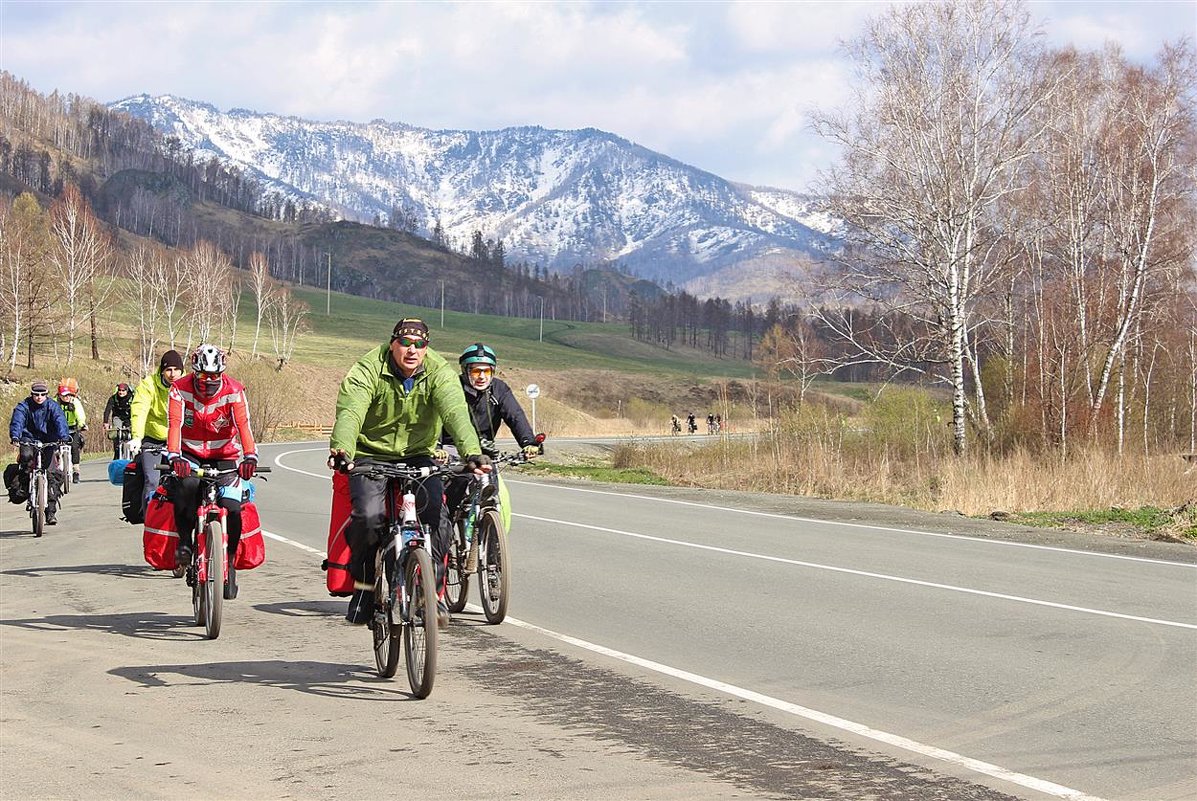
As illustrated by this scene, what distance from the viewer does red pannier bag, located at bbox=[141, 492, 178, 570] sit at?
10.5m

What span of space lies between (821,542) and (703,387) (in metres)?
135

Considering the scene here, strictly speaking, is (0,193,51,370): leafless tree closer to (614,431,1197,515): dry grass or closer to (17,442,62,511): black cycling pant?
(614,431,1197,515): dry grass

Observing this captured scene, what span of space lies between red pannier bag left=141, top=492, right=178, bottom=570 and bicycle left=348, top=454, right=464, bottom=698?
10.7 feet

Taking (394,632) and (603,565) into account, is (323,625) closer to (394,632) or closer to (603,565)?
(394,632)

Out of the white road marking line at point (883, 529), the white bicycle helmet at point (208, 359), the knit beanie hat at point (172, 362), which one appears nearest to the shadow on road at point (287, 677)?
the white bicycle helmet at point (208, 359)

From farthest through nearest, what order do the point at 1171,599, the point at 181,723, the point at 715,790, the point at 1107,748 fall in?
the point at 1171,599 → the point at 181,723 → the point at 1107,748 → the point at 715,790

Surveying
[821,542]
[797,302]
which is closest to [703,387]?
[797,302]

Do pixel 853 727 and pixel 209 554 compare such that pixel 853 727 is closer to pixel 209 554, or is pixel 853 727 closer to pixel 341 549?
pixel 341 549

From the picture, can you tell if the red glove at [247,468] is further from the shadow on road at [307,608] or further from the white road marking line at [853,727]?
the white road marking line at [853,727]

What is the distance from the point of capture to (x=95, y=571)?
13438mm

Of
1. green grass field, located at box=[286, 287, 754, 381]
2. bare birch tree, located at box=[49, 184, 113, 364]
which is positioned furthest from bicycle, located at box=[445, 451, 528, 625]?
green grass field, located at box=[286, 287, 754, 381]

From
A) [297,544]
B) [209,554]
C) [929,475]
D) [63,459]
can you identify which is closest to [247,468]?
[209,554]

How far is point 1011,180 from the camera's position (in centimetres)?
2947

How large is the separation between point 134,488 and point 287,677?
20.9 feet
